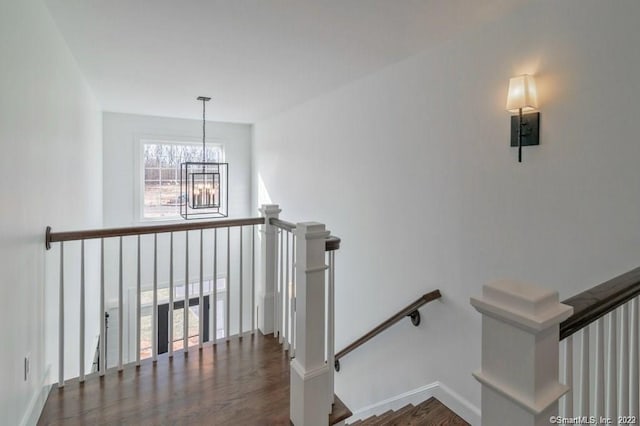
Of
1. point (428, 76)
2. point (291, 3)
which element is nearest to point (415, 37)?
point (428, 76)

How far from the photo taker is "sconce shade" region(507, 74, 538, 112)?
6.36ft

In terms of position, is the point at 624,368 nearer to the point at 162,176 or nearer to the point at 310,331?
the point at 310,331

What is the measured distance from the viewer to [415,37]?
2.52m

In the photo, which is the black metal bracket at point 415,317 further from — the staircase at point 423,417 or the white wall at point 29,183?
the white wall at point 29,183

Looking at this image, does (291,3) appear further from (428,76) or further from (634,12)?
(634,12)

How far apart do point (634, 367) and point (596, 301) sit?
0.63m

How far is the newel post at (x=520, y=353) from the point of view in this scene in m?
0.65

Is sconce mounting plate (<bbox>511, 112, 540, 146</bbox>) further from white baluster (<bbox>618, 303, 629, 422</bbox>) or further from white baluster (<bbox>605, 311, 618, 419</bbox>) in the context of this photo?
white baluster (<bbox>605, 311, 618, 419</bbox>)

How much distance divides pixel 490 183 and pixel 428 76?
1.02 meters

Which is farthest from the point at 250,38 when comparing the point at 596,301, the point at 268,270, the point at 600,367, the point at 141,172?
the point at 141,172

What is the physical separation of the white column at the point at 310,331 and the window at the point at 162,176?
4.92m

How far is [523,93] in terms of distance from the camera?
1936mm

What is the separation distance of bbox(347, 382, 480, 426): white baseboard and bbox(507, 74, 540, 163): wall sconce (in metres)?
1.67

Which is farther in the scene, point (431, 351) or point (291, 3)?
point (431, 351)
